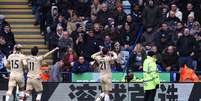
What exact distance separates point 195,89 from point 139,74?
6.57ft

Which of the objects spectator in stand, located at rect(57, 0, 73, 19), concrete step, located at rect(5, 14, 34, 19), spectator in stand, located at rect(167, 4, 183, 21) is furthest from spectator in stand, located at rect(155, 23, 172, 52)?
concrete step, located at rect(5, 14, 34, 19)

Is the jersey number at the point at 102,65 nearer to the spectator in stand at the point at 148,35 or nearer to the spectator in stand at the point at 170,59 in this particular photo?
the spectator in stand at the point at 170,59

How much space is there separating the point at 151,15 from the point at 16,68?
6234 mm

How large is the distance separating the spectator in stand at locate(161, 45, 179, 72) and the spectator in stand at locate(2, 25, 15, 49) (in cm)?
548

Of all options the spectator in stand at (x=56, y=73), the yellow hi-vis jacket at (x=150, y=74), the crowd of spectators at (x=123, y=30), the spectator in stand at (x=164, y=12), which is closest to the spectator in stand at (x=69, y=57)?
the crowd of spectators at (x=123, y=30)

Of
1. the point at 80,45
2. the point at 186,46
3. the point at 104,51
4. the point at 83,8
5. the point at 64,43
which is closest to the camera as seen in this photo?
the point at 104,51

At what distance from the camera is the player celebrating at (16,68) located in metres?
29.6

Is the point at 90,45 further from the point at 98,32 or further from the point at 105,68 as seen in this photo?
the point at 105,68

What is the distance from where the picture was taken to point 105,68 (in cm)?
3006

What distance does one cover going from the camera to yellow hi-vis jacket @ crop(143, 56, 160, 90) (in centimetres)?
2858

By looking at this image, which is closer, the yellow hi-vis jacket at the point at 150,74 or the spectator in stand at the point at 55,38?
the yellow hi-vis jacket at the point at 150,74

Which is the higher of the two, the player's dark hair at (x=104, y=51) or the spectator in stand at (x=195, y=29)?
the spectator in stand at (x=195, y=29)

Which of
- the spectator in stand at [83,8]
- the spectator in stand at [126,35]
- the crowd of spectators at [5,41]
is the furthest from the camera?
the spectator in stand at [83,8]

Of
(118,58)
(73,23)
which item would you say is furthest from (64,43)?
(118,58)
